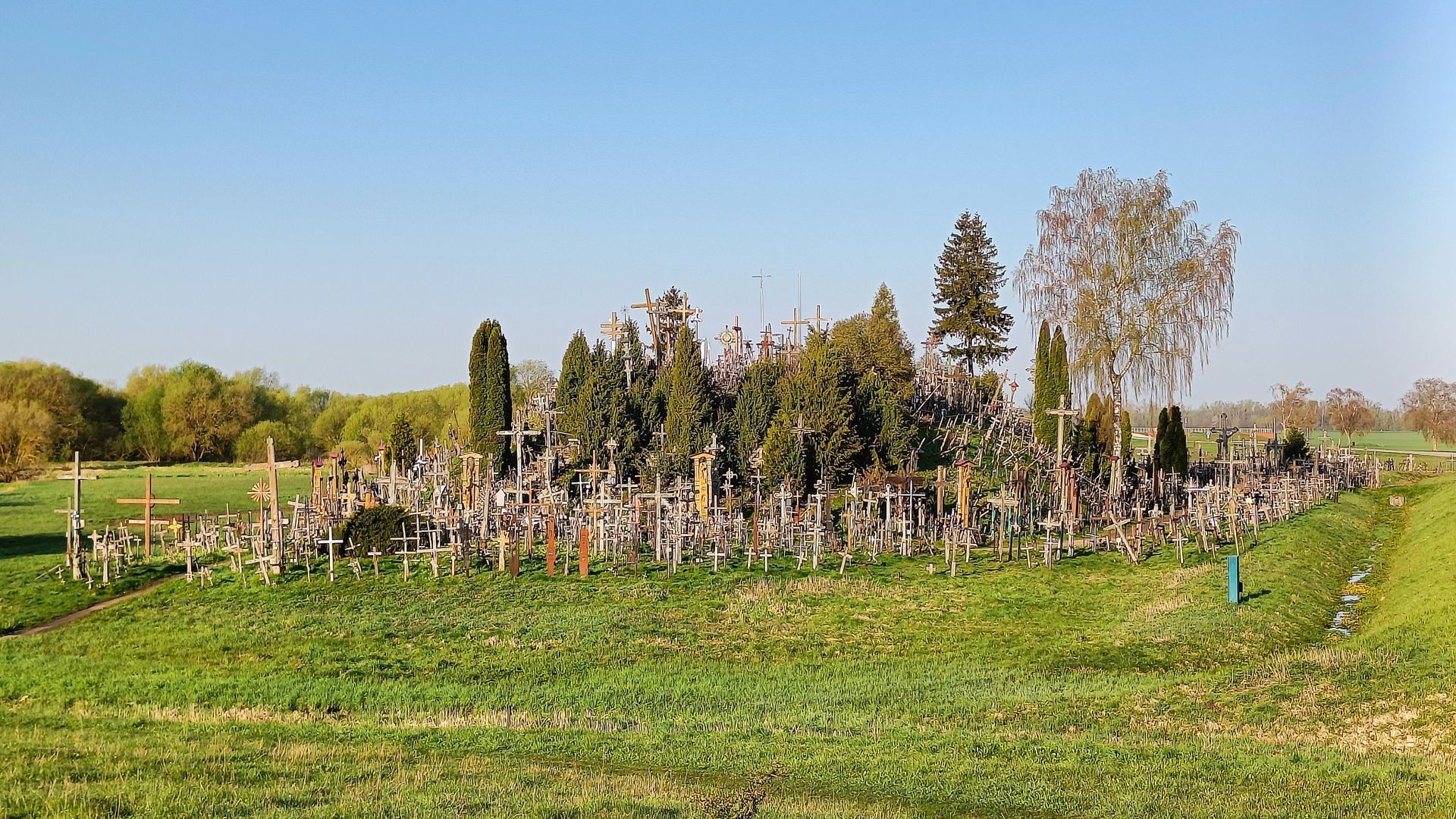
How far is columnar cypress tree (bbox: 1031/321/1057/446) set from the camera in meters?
50.9

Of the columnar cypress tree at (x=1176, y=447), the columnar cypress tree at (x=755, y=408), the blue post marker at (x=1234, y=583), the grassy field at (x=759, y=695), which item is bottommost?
the grassy field at (x=759, y=695)

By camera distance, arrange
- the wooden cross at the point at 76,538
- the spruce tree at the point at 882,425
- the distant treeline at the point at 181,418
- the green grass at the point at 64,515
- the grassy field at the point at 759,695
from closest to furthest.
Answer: the grassy field at the point at 759,695 → the green grass at the point at 64,515 → the wooden cross at the point at 76,538 → the spruce tree at the point at 882,425 → the distant treeline at the point at 181,418

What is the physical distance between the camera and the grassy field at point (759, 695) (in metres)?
14.0

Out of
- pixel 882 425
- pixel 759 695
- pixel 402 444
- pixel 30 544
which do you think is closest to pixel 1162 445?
pixel 882 425

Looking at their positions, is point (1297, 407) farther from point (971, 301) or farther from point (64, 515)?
point (64, 515)

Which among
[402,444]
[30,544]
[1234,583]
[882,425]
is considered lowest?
[1234,583]

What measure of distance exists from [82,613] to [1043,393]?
38571 millimetres

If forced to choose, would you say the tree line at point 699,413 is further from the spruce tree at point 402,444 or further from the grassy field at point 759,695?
the grassy field at point 759,695

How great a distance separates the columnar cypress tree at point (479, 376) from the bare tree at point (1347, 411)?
62.8 m

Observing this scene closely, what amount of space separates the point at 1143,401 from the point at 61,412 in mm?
76454

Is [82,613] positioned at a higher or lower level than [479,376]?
lower

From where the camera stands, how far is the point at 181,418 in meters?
92.9

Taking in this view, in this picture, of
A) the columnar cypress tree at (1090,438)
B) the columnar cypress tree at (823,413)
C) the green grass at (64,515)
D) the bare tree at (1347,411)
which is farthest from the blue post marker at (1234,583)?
the bare tree at (1347,411)

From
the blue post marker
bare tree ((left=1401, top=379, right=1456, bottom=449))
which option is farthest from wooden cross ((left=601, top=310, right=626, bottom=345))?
bare tree ((left=1401, top=379, right=1456, bottom=449))
